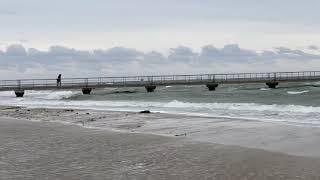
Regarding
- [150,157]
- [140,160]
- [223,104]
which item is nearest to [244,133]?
[150,157]

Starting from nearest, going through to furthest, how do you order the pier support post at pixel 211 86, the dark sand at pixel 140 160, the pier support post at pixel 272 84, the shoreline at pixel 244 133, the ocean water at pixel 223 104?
the dark sand at pixel 140 160 < the shoreline at pixel 244 133 < the ocean water at pixel 223 104 < the pier support post at pixel 211 86 < the pier support post at pixel 272 84

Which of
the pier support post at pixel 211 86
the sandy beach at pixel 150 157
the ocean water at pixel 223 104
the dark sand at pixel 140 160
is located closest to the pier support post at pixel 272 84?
the ocean water at pixel 223 104

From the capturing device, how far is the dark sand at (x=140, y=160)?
780cm

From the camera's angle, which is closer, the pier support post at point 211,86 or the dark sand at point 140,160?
the dark sand at point 140,160

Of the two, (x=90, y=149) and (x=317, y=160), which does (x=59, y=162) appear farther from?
(x=317, y=160)

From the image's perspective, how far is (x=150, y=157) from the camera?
378 inches

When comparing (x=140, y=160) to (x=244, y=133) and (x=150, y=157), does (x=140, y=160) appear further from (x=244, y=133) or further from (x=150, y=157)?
(x=244, y=133)

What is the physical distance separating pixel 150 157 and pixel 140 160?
1.41 ft

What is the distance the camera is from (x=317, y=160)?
29.6 ft

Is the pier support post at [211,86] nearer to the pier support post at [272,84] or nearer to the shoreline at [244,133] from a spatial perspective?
the pier support post at [272,84]

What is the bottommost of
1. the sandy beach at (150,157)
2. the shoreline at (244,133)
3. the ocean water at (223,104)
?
the ocean water at (223,104)

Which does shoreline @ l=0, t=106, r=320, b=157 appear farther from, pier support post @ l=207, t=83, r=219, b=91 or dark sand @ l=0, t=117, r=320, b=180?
pier support post @ l=207, t=83, r=219, b=91

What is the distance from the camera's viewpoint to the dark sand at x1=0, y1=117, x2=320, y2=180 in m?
7.80

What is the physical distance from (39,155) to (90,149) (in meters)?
1.34
